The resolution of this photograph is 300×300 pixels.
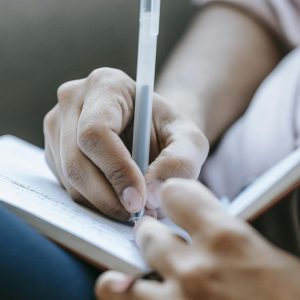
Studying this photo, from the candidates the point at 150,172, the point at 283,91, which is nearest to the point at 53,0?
the point at 283,91

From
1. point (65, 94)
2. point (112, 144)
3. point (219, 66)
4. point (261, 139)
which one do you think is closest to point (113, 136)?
point (112, 144)

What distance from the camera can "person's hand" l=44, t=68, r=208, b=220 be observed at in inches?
18.5

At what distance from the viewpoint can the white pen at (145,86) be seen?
1.65 ft

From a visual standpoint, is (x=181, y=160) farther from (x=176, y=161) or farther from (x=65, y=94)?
(x=65, y=94)

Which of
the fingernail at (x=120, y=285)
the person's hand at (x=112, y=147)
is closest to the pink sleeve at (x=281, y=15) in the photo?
the person's hand at (x=112, y=147)

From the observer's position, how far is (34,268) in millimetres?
377

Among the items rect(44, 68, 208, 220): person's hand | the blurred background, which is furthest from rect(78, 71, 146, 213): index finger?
the blurred background

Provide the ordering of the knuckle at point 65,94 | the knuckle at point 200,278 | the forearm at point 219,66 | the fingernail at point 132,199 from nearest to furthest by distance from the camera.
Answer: the knuckle at point 200,278, the fingernail at point 132,199, the knuckle at point 65,94, the forearm at point 219,66

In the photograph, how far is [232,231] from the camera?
34 cm

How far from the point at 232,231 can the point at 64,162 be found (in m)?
0.21

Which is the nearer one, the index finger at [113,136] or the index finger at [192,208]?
the index finger at [192,208]

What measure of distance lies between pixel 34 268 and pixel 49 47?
594 millimetres

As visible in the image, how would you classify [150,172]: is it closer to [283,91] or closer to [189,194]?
[189,194]

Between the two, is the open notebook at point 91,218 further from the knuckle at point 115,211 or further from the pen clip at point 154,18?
the pen clip at point 154,18
